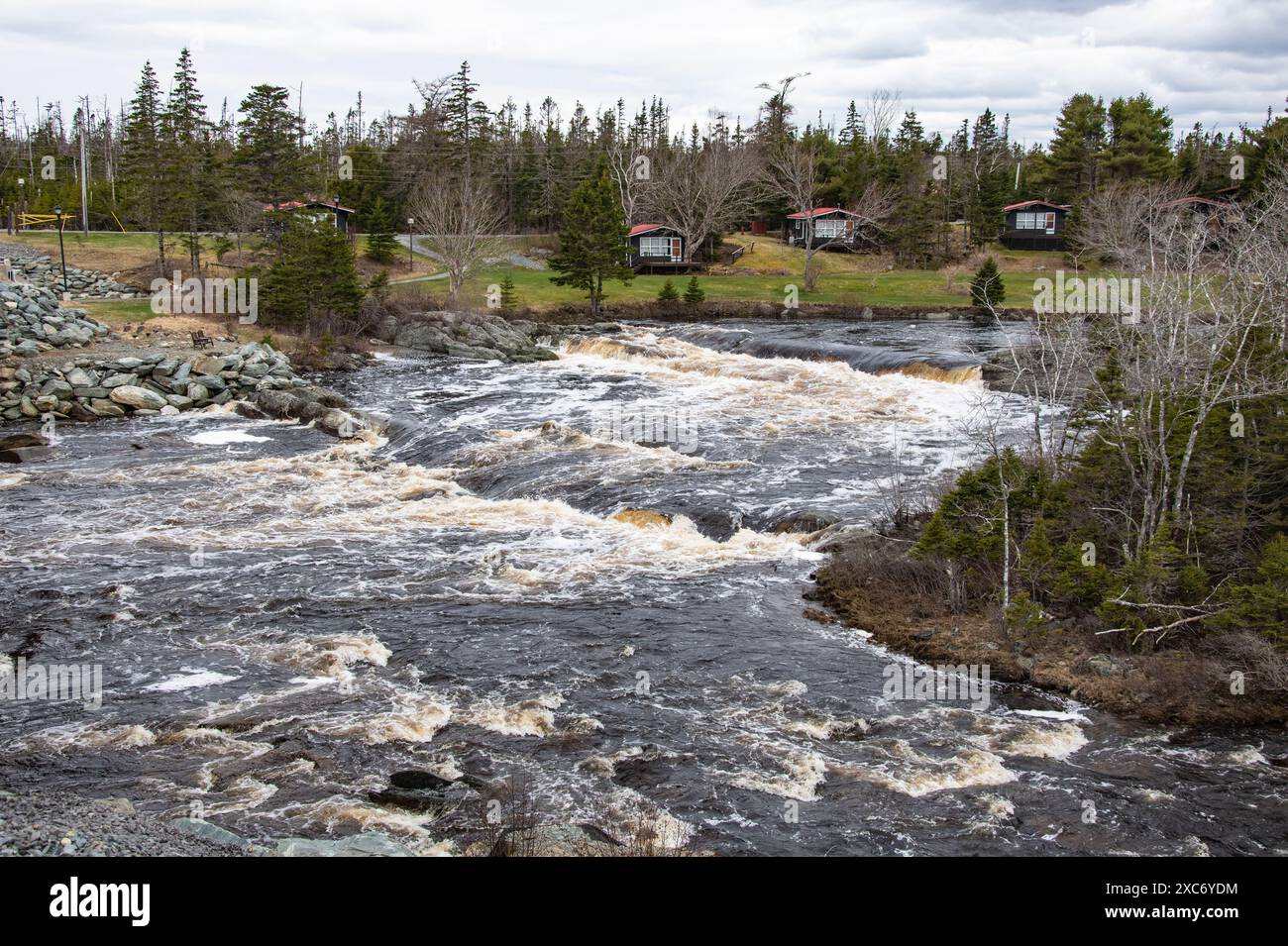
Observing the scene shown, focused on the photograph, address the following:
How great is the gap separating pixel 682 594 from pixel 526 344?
30.9 metres

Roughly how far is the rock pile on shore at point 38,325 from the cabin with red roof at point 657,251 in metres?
37.5

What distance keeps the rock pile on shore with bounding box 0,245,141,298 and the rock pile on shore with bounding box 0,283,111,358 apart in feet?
23.9

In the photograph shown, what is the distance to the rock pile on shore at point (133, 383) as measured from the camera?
3297 cm

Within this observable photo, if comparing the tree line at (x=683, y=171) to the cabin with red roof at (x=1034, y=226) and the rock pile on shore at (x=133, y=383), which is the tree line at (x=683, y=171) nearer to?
the cabin with red roof at (x=1034, y=226)

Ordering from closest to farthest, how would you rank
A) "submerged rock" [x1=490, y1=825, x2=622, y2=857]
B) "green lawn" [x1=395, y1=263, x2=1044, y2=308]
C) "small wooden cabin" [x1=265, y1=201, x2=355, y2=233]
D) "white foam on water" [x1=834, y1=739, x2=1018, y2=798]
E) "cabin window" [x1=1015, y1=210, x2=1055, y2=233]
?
"submerged rock" [x1=490, y1=825, x2=622, y2=857] < "white foam on water" [x1=834, y1=739, x2=1018, y2=798] < "small wooden cabin" [x1=265, y1=201, x2=355, y2=233] < "green lawn" [x1=395, y1=263, x2=1044, y2=308] < "cabin window" [x1=1015, y1=210, x2=1055, y2=233]

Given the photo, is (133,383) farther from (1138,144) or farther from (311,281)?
(1138,144)

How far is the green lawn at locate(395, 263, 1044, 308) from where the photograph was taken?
58156 millimetres

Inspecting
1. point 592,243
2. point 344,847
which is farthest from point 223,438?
point 592,243

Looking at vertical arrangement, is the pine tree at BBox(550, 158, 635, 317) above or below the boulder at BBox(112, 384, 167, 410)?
above

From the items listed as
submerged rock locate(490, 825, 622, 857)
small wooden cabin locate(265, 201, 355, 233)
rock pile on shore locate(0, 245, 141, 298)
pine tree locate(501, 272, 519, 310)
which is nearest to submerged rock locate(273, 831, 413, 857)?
submerged rock locate(490, 825, 622, 857)

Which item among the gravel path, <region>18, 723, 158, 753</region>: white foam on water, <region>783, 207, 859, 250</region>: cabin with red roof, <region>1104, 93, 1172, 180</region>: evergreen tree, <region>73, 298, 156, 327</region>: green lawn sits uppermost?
<region>1104, 93, 1172, 180</region>: evergreen tree

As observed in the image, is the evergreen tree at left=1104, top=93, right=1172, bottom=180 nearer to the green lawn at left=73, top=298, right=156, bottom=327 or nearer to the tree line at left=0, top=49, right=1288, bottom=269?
the tree line at left=0, top=49, right=1288, bottom=269

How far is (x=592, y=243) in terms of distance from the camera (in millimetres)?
54875

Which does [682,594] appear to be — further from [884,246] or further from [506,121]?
[506,121]
